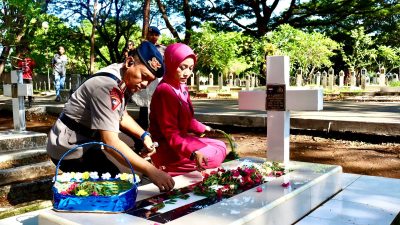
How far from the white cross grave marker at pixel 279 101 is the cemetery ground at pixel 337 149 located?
5.07 ft

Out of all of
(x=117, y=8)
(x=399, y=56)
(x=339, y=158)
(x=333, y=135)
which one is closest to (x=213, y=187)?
(x=339, y=158)

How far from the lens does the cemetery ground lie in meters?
5.18

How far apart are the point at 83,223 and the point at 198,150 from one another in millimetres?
1447

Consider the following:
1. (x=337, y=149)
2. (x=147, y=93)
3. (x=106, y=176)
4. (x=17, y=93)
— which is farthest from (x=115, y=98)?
(x=337, y=149)

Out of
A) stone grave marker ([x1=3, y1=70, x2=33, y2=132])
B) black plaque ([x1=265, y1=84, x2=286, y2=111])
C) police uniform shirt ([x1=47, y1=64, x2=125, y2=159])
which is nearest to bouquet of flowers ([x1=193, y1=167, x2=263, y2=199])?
police uniform shirt ([x1=47, y1=64, x2=125, y2=159])

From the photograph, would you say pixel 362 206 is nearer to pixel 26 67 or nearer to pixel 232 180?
pixel 232 180

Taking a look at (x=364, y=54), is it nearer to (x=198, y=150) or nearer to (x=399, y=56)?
(x=399, y=56)

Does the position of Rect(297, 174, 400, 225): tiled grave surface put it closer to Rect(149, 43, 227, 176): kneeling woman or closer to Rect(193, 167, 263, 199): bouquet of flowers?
Rect(193, 167, 263, 199): bouquet of flowers

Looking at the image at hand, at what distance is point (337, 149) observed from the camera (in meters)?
6.23

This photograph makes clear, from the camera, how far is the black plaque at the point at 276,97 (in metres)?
3.89

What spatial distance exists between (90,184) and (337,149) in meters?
4.83

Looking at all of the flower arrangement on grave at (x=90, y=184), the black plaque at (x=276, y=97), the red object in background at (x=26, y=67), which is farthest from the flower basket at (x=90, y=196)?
the red object in background at (x=26, y=67)

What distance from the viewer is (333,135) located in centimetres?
707

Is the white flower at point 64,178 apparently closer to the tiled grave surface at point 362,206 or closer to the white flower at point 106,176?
the white flower at point 106,176
